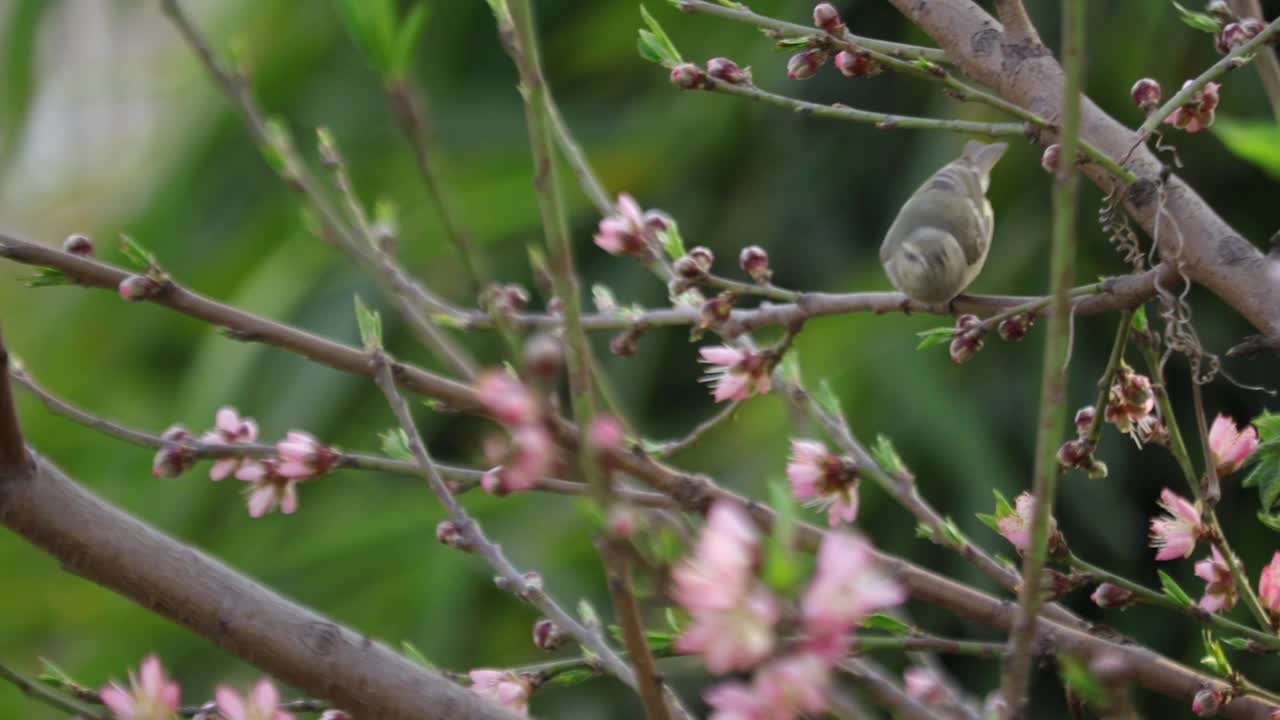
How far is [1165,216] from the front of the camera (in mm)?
650

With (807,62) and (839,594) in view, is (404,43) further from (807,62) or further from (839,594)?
(807,62)

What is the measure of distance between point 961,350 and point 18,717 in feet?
6.39

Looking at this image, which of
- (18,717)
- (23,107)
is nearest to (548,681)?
(18,717)

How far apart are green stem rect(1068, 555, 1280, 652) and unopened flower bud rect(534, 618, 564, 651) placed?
24 cm

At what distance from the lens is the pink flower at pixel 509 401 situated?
1.14ft

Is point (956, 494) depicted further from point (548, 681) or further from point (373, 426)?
point (548, 681)

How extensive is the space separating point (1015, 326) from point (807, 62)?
0.18m

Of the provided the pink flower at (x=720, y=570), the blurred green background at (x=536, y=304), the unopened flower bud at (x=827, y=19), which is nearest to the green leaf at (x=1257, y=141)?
the pink flower at (x=720, y=570)

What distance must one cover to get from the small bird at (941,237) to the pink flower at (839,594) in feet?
1.62

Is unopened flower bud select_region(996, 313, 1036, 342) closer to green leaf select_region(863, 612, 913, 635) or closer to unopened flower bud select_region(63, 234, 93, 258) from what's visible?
green leaf select_region(863, 612, 913, 635)

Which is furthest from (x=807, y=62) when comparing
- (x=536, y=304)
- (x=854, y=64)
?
(x=536, y=304)

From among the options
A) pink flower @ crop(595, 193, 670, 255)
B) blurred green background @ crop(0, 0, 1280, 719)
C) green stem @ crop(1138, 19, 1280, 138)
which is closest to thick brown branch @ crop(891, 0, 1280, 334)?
green stem @ crop(1138, 19, 1280, 138)

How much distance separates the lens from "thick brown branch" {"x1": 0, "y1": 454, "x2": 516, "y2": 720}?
21.3 inches

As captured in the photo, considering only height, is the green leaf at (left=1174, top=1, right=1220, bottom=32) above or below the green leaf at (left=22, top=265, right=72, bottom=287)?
above
